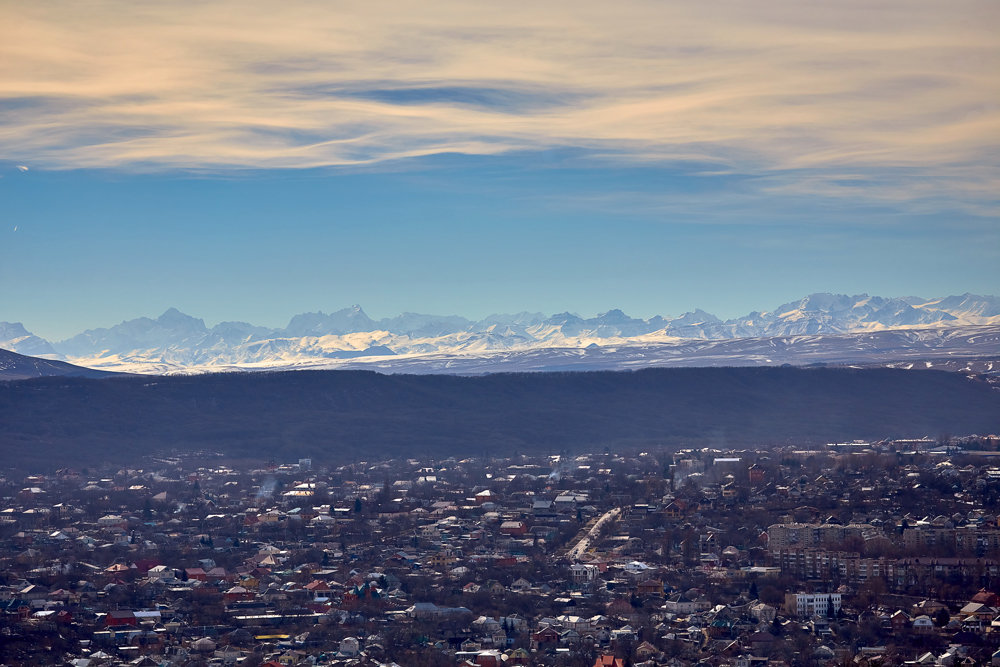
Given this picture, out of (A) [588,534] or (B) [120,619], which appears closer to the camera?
(B) [120,619]

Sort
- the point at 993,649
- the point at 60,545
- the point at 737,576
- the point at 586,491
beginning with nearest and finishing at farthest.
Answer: the point at 993,649 → the point at 737,576 → the point at 60,545 → the point at 586,491

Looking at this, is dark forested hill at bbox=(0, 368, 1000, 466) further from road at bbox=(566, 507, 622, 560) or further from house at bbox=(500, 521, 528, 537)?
house at bbox=(500, 521, 528, 537)

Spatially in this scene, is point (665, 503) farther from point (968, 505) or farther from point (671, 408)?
point (671, 408)

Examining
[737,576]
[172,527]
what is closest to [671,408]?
[172,527]

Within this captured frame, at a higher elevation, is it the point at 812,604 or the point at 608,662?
the point at 812,604

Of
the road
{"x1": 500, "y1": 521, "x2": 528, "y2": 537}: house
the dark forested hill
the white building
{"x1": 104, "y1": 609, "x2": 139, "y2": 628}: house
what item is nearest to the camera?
{"x1": 104, "y1": 609, "x2": 139, "y2": 628}: house

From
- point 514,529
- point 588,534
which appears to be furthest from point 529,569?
point 514,529

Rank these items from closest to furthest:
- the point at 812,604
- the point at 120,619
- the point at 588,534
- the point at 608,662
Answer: the point at 608,662
the point at 120,619
the point at 812,604
the point at 588,534

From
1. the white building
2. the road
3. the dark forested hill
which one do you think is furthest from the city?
the dark forested hill

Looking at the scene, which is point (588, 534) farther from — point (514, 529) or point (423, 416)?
point (423, 416)
